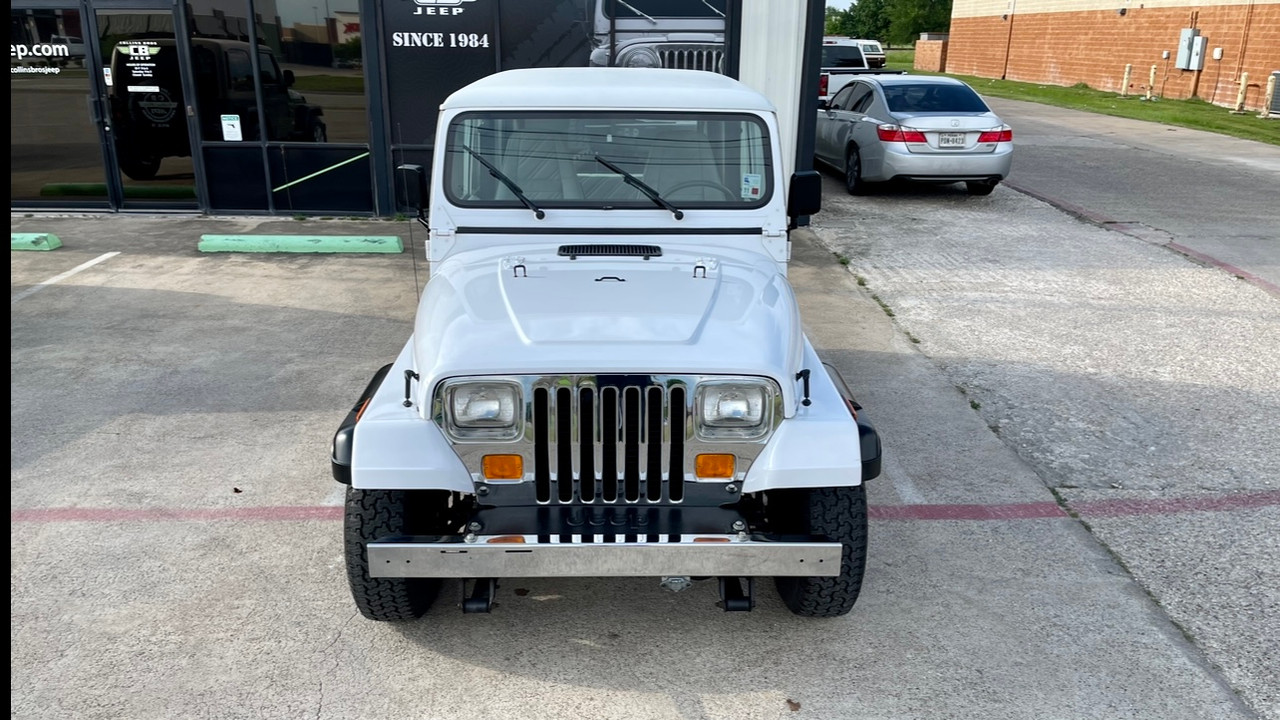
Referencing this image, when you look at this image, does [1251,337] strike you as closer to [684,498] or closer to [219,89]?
[684,498]

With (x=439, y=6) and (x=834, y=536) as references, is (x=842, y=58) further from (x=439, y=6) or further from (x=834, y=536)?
(x=834, y=536)

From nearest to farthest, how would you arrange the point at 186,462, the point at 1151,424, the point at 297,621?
1. the point at 297,621
2. the point at 186,462
3. the point at 1151,424

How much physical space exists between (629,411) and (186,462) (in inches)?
120

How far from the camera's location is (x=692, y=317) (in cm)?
366

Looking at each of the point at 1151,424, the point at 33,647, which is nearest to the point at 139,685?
the point at 33,647

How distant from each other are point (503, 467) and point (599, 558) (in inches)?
18.5

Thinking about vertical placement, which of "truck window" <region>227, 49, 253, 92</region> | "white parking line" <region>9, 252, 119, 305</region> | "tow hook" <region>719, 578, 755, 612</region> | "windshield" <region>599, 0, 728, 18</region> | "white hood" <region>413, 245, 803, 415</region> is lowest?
"white parking line" <region>9, 252, 119, 305</region>

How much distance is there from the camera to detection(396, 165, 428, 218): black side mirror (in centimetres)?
464

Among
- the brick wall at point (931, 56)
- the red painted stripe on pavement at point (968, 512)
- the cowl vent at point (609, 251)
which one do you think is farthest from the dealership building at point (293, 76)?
the brick wall at point (931, 56)

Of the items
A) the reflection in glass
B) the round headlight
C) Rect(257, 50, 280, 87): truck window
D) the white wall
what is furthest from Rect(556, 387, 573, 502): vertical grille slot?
Rect(257, 50, 280, 87): truck window

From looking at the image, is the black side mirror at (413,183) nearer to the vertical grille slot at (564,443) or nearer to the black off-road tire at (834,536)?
the vertical grille slot at (564,443)

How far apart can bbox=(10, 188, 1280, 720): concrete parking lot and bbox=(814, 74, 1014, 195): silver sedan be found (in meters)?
4.10

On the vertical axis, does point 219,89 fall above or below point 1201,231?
above

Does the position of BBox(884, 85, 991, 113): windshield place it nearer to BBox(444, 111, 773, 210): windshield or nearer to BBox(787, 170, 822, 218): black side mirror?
BBox(787, 170, 822, 218): black side mirror
